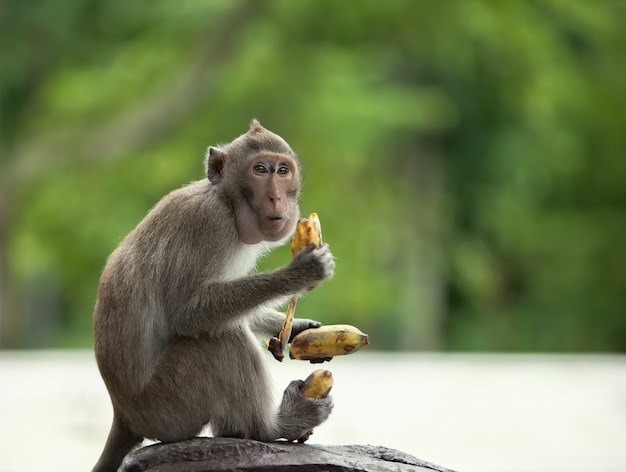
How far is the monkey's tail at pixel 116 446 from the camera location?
4.93 meters

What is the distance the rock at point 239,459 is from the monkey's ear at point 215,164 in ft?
4.14

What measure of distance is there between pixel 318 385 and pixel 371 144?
503 inches

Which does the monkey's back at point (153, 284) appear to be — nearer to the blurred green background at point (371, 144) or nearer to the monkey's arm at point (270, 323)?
the monkey's arm at point (270, 323)

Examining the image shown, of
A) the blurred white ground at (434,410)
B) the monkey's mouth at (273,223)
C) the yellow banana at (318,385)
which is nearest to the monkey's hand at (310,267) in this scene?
the monkey's mouth at (273,223)

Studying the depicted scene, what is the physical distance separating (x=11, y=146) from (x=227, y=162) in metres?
12.0

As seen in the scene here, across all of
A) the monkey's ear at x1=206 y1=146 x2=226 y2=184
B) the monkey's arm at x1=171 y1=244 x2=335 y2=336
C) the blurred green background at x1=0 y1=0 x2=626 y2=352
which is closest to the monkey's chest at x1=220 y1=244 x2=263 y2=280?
the monkey's arm at x1=171 y1=244 x2=335 y2=336

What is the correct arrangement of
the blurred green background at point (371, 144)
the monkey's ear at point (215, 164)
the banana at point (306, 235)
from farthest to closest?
the blurred green background at point (371, 144)
the monkey's ear at point (215, 164)
the banana at point (306, 235)

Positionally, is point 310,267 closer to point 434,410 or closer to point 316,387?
point 316,387

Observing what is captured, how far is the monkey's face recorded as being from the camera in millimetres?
4695

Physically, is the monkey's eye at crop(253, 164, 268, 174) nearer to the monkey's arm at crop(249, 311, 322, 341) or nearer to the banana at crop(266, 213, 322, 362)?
the banana at crop(266, 213, 322, 362)

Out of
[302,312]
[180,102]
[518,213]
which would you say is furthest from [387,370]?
[518,213]

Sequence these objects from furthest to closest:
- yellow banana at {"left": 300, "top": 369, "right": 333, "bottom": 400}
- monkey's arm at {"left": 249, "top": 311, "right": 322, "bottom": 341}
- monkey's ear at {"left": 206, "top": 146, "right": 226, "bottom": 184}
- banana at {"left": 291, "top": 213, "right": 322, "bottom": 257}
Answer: monkey's arm at {"left": 249, "top": 311, "right": 322, "bottom": 341} < yellow banana at {"left": 300, "top": 369, "right": 333, "bottom": 400} < monkey's ear at {"left": 206, "top": 146, "right": 226, "bottom": 184} < banana at {"left": 291, "top": 213, "right": 322, "bottom": 257}

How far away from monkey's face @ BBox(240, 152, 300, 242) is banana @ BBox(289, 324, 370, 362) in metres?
0.53

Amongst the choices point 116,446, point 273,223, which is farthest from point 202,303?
point 116,446
